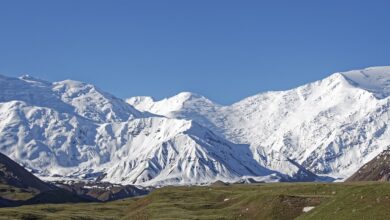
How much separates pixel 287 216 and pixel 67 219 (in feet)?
166

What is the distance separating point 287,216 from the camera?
291 feet

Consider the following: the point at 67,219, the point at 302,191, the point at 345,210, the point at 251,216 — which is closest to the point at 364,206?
the point at 345,210

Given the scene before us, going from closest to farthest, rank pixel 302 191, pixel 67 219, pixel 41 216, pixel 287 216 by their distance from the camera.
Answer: pixel 287 216
pixel 302 191
pixel 67 219
pixel 41 216

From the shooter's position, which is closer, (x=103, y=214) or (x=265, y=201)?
(x=265, y=201)

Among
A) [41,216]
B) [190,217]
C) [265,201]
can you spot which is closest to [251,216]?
[265,201]

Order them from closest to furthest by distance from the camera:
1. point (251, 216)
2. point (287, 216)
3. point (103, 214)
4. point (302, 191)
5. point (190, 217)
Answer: point (287, 216) < point (251, 216) < point (190, 217) < point (302, 191) < point (103, 214)

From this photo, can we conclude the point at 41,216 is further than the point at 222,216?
Yes

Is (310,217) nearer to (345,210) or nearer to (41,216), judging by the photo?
(345,210)

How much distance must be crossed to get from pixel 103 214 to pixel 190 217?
4710 cm

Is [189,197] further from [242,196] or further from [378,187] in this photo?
[378,187]

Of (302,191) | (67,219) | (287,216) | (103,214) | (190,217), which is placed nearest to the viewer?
(287,216)

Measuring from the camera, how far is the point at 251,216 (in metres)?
94.4

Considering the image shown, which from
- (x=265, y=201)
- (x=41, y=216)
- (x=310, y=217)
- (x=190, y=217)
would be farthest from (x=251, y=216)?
(x=41, y=216)

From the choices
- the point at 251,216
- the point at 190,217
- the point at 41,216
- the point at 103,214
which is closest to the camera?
the point at 251,216
